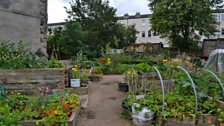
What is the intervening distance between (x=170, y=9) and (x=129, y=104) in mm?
21404

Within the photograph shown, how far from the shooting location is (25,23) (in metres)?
9.00

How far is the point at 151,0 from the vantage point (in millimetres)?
30156

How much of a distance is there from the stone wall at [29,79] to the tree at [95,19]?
1590 cm

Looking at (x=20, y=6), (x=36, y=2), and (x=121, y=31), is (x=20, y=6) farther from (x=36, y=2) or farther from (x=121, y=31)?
(x=121, y=31)

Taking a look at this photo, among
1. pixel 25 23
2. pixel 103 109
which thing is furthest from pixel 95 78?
pixel 103 109

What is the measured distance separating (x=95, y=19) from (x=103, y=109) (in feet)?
71.6

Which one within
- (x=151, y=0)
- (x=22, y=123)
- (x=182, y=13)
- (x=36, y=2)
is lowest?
(x=22, y=123)

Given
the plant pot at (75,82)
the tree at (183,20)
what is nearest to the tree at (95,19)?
the tree at (183,20)

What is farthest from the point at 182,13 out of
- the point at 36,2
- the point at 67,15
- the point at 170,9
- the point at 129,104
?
the point at 129,104

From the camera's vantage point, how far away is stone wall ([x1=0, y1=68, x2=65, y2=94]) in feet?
20.8

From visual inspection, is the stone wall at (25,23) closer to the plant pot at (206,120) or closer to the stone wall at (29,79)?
the stone wall at (29,79)

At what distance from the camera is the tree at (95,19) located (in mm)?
24344

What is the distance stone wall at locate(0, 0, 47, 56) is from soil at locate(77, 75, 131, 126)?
9.87ft

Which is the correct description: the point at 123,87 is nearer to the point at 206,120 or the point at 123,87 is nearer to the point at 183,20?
the point at 206,120
